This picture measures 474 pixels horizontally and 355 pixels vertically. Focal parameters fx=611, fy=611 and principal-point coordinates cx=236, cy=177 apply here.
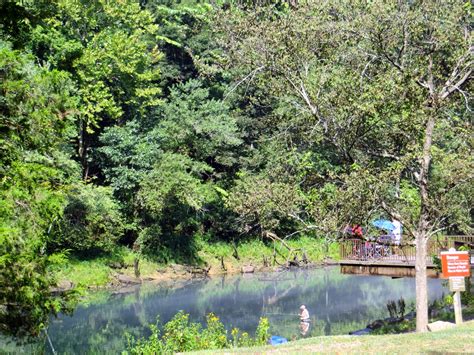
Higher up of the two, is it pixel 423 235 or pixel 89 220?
pixel 89 220

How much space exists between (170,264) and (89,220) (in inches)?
294

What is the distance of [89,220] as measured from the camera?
3431cm

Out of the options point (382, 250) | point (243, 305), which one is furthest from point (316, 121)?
point (243, 305)

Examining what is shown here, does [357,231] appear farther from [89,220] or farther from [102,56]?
[102,56]

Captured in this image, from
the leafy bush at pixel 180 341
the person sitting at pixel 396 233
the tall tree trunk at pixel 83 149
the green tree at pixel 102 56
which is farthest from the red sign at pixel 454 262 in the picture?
the tall tree trunk at pixel 83 149

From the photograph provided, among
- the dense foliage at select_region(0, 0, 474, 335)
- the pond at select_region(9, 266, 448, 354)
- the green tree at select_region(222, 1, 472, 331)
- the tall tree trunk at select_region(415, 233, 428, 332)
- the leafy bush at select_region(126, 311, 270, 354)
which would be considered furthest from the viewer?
the pond at select_region(9, 266, 448, 354)

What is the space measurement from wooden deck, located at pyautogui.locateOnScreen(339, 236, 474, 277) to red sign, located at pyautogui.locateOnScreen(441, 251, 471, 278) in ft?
18.5

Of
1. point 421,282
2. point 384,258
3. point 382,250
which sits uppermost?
point 382,250

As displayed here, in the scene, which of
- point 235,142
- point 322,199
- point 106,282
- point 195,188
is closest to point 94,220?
point 106,282

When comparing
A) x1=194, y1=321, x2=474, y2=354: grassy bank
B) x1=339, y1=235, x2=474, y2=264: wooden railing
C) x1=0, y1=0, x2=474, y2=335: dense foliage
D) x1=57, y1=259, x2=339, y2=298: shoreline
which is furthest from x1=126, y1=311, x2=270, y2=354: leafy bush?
x1=57, y1=259, x2=339, y2=298: shoreline

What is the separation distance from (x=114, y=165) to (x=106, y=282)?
785cm

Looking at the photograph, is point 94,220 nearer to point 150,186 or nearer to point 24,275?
point 150,186

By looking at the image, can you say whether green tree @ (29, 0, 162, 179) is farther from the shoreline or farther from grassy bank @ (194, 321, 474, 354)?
grassy bank @ (194, 321, 474, 354)

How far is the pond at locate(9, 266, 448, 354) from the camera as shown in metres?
23.5
